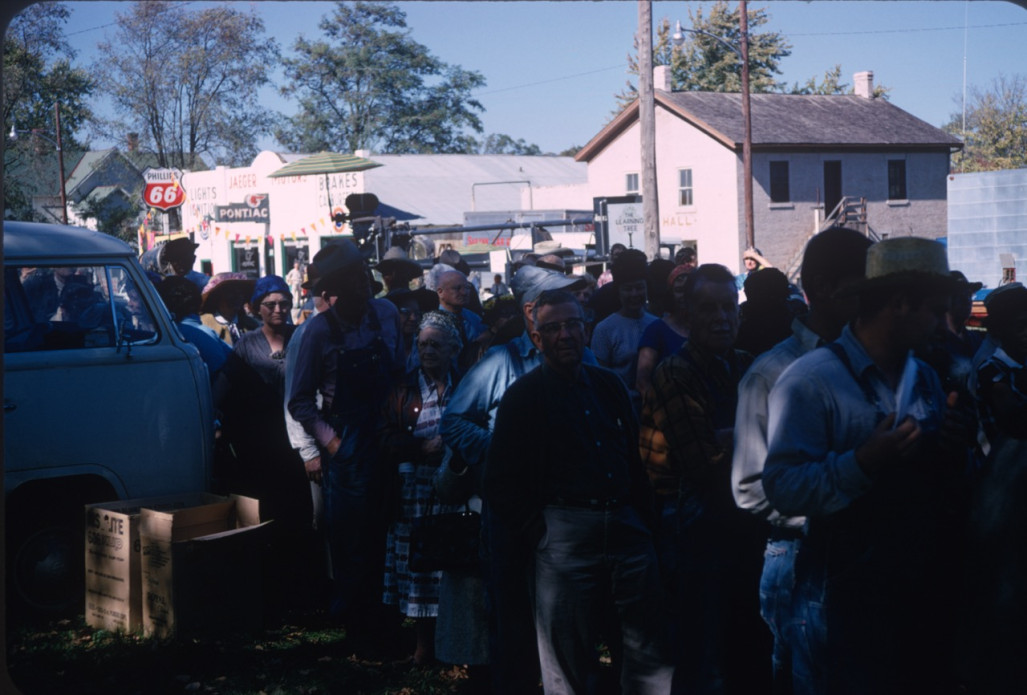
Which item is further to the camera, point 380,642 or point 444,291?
point 444,291

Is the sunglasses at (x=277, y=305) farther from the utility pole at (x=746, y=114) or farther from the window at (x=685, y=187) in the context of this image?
the window at (x=685, y=187)

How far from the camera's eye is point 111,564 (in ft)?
22.7

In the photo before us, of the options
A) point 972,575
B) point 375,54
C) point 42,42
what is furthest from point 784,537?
point 375,54

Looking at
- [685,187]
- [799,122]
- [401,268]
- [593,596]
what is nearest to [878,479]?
[593,596]

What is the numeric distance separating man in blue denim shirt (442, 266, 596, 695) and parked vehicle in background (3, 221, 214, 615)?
105 inches

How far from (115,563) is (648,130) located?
13067 mm

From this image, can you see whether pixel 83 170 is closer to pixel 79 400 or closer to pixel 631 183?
pixel 631 183

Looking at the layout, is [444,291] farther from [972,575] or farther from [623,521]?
[972,575]

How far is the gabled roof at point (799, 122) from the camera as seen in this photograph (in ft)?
125

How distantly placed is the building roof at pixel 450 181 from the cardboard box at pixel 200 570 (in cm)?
3273

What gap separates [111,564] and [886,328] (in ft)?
16.8

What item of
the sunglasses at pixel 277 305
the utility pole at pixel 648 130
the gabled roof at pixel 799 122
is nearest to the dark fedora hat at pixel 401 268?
the sunglasses at pixel 277 305

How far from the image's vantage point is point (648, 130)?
18219 millimetres

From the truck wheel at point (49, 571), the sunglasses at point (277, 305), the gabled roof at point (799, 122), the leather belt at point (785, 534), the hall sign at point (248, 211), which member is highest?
the gabled roof at point (799, 122)
